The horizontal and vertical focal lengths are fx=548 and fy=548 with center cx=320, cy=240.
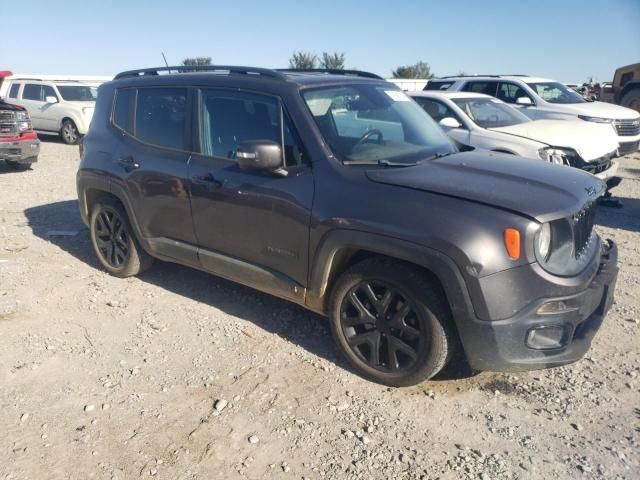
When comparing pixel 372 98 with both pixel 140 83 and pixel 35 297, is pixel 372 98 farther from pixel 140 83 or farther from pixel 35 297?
pixel 35 297

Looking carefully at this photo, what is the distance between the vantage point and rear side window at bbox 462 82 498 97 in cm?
1194

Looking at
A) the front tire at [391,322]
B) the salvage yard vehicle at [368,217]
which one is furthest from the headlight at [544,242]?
the front tire at [391,322]

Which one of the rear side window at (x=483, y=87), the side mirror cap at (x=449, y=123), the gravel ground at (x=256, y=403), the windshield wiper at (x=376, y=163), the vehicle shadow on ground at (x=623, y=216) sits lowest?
the vehicle shadow on ground at (x=623, y=216)

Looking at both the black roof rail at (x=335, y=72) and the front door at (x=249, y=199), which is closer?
the front door at (x=249, y=199)

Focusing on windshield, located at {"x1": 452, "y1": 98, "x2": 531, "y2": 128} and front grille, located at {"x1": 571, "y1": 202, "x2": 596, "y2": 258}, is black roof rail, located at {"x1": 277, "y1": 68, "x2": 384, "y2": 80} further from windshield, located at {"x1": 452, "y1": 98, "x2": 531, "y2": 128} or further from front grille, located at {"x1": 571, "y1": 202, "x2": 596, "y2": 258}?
windshield, located at {"x1": 452, "y1": 98, "x2": 531, "y2": 128}

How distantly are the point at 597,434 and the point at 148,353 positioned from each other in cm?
289

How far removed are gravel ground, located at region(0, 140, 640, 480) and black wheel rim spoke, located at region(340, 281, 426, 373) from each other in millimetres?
199

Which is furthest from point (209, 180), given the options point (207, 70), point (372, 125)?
point (372, 125)

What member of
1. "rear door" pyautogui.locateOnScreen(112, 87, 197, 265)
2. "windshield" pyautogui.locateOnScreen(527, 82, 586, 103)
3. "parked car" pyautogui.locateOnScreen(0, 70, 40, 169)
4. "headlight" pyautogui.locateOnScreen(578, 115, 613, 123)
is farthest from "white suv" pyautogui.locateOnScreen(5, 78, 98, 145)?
"headlight" pyautogui.locateOnScreen(578, 115, 613, 123)

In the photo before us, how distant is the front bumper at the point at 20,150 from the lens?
33.8ft

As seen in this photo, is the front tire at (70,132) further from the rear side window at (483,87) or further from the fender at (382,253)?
the fender at (382,253)

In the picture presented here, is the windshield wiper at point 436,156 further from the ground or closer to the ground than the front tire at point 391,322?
further from the ground

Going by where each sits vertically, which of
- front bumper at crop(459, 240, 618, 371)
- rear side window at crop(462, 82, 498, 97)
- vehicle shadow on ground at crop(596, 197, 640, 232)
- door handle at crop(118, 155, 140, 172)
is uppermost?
rear side window at crop(462, 82, 498, 97)

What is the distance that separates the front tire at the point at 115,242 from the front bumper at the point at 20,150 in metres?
6.24
